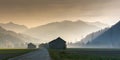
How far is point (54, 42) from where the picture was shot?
182m

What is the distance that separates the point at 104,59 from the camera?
156 feet

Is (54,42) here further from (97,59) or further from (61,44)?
(97,59)

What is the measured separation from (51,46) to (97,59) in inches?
5321

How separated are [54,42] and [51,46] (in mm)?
2712

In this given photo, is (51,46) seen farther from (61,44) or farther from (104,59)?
(104,59)

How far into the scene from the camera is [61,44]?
591 ft

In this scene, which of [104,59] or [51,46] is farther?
[51,46]

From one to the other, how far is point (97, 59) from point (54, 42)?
134123mm

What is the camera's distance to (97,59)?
1909 inches

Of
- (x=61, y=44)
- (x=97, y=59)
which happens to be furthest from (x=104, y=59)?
(x=61, y=44)

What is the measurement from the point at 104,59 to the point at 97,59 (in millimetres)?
1250

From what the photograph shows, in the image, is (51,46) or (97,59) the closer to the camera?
(97,59)

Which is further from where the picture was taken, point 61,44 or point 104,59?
point 61,44

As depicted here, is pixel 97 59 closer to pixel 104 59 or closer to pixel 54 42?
pixel 104 59
